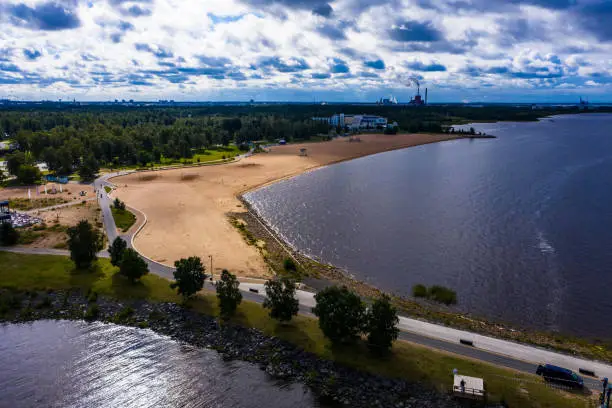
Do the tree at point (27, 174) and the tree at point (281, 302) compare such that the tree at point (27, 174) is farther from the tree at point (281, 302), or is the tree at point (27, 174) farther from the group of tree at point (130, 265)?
the tree at point (281, 302)

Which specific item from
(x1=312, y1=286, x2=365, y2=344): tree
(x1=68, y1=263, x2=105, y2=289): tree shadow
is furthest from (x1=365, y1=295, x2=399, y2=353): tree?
(x1=68, y1=263, x2=105, y2=289): tree shadow

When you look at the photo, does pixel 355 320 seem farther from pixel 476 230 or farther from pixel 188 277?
pixel 476 230

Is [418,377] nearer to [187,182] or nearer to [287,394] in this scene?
[287,394]

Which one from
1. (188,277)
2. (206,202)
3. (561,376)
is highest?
(188,277)

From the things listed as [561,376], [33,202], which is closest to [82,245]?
[33,202]

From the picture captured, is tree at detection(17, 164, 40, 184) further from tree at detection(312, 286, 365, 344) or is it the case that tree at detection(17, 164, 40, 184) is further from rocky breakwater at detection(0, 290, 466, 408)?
tree at detection(312, 286, 365, 344)

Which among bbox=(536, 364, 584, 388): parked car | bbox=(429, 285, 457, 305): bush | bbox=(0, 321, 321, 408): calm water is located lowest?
bbox=(0, 321, 321, 408): calm water
